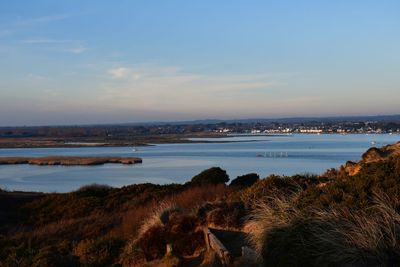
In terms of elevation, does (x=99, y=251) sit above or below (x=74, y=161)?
above

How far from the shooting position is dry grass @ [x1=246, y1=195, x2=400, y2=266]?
808cm

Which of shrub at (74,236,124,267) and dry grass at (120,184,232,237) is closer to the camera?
shrub at (74,236,124,267)

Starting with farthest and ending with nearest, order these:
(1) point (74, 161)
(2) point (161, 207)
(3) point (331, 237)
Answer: (1) point (74, 161)
(2) point (161, 207)
(3) point (331, 237)

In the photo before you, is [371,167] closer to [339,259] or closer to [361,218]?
→ [361,218]

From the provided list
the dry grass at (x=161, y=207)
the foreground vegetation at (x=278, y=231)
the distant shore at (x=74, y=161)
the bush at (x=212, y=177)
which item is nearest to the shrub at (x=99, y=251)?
the foreground vegetation at (x=278, y=231)

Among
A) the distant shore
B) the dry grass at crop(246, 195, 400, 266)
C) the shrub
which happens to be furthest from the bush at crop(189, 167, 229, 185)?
the distant shore

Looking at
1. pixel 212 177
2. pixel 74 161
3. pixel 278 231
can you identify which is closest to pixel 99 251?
pixel 278 231

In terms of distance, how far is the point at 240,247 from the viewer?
10.5m

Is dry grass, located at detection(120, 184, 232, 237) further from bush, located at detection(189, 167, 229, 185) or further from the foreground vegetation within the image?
bush, located at detection(189, 167, 229, 185)

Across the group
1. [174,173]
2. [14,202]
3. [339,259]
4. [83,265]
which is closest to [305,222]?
[339,259]

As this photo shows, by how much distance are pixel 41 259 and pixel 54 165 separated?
7449 cm

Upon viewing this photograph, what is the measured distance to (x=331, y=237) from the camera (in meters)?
8.55

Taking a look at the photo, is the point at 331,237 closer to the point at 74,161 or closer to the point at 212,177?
the point at 212,177

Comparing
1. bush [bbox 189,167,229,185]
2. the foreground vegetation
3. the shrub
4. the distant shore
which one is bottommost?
the distant shore
